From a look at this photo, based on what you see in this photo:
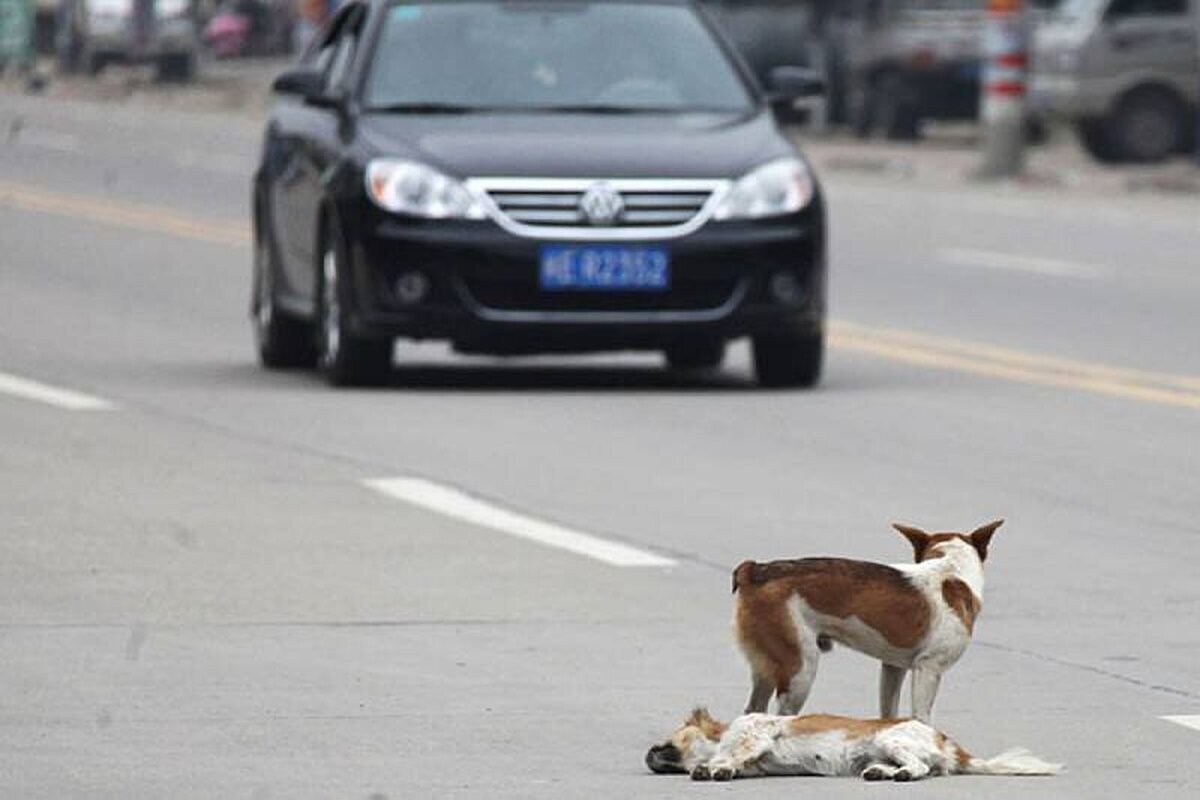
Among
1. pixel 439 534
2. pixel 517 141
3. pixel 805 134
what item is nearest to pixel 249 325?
pixel 517 141

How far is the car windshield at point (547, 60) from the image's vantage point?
16156 mm

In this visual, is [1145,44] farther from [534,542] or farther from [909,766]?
[909,766]

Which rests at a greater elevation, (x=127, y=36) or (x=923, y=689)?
(x=923, y=689)

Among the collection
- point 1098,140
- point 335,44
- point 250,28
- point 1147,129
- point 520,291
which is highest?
point 335,44

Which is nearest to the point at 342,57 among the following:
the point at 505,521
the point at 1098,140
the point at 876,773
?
the point at 505,521

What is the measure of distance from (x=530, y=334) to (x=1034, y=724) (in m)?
7.62

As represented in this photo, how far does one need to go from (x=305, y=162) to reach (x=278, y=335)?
0.92 m

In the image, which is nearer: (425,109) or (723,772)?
(723,772)

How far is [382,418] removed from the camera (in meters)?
14.5

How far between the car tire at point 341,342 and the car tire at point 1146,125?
81.4 ft

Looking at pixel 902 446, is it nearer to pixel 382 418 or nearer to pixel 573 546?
pixel 382 418

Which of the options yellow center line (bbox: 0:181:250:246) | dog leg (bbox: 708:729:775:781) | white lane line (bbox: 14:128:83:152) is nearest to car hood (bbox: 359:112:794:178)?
dog leg (bbox: 708:729:775:781)

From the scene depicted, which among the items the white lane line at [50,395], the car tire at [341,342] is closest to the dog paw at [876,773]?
the white lane line at [50,395]

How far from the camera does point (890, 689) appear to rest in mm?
7418
